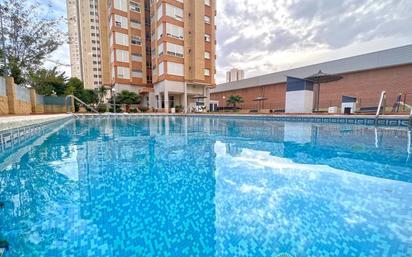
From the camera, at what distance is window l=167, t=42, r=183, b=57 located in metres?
24.0

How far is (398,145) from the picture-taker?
18.0ft

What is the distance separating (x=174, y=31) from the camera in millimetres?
24312

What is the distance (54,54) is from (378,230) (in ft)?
76.6

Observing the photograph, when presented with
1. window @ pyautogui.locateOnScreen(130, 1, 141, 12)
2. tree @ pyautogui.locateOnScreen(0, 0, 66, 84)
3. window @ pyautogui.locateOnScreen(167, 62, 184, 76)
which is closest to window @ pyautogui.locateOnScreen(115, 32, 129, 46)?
window @ pyautogui.locateOnScreen(130, 1, 141, 12)

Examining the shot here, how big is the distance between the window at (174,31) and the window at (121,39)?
22.5 ft

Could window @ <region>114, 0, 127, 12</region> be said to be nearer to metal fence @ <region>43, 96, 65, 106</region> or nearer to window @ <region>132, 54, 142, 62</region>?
window @ <region>132, 54, 142, 62</region>

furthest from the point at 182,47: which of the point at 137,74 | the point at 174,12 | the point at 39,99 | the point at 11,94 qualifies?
the point at 11,94

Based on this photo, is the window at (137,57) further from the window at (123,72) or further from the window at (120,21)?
the window at (120,21)

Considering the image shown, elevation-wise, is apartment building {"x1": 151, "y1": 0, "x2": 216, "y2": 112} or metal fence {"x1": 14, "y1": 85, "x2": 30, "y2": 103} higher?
apartment building {"x1": 151, "y1": 0, "x2": 216, "y2": 112}

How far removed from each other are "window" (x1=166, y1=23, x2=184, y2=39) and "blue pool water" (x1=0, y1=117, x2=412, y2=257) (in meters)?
23.5

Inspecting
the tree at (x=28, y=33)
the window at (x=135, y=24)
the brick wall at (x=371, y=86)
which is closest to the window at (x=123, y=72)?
the window at (x=135, y=24)

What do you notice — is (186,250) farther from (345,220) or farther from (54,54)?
(54,54)

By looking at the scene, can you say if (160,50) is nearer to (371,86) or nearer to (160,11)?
(160,11)

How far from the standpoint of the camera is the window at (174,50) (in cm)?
2402
